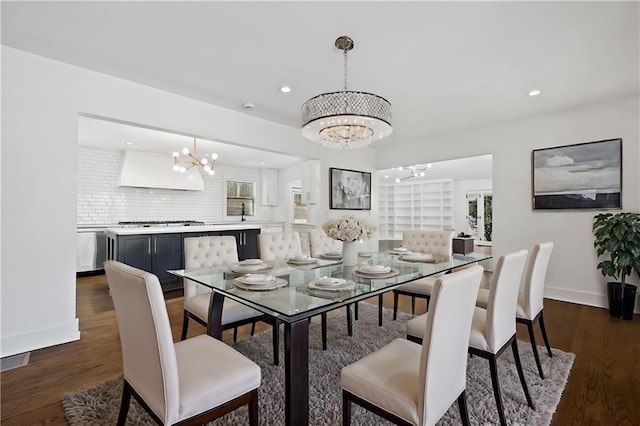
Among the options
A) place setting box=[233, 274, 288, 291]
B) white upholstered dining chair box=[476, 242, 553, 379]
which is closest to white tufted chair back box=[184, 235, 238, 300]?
place setting box=[233, 274, 288, 291]

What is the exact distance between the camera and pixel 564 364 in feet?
7.39

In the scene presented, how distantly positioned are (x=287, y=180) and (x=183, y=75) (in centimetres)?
557

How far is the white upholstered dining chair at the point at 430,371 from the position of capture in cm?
114

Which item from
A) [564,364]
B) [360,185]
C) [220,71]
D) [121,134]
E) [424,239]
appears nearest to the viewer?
[564,364]

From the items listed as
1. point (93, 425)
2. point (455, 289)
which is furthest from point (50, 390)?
point (455, 289)

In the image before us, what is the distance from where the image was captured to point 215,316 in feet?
6.90

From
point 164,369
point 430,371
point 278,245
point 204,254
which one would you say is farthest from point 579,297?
point 164,369

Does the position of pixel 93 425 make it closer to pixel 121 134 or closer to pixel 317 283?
pixel 317 283

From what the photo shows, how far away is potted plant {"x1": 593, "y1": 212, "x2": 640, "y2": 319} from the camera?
318 cm

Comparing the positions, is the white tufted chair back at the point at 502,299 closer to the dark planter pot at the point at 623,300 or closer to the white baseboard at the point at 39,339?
the dark planter pot at the point at 623,300

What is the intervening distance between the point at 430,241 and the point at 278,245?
68.6 inches

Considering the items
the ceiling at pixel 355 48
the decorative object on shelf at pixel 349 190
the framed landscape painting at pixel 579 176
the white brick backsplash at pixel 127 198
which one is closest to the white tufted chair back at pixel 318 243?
the ceiling at pixel 355 48

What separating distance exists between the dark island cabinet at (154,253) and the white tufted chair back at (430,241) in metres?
3.33

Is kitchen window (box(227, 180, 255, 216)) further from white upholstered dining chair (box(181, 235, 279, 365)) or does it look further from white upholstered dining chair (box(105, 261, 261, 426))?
white upholstered dining chair (box(105, 261, 261, 426))
